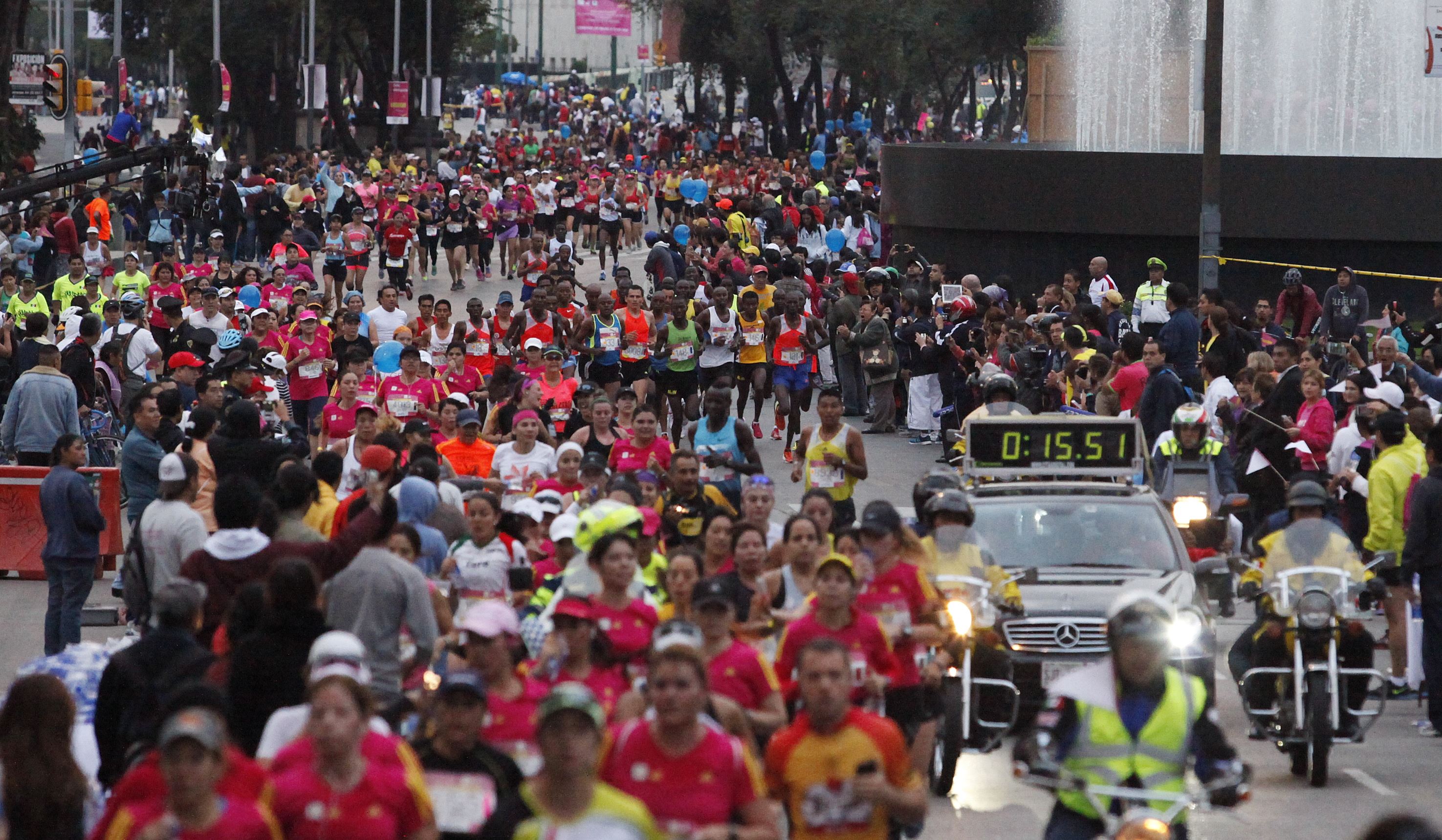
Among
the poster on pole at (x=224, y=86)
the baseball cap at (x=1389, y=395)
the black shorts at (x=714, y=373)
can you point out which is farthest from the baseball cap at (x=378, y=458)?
the poster on pole at (x=224, y=86)

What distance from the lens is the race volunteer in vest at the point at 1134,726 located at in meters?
6.46

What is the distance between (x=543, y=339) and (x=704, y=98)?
67.3 meters

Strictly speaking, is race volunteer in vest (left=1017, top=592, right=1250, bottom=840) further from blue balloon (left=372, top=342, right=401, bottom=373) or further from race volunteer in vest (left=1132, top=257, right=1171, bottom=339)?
race volunteer in vest (left=1132, top=257, right=1171, bottom=339)

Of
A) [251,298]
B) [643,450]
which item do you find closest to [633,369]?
[251,298]

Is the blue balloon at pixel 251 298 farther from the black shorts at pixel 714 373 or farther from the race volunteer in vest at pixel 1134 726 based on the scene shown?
the race volunteer in vest at pixel 1134 726

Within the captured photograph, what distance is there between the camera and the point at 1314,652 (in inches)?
392

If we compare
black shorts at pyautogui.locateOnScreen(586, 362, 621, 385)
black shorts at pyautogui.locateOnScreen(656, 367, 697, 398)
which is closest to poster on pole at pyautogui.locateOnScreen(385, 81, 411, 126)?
black shorts at pyautogui.locateOnScreen(656, 367, 697, 398)

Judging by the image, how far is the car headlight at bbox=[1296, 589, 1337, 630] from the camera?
32.2ft

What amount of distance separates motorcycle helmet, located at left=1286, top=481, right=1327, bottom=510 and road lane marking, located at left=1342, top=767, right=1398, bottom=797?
1395 mm

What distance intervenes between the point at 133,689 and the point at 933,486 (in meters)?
5.51

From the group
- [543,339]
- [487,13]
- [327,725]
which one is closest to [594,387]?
[543,339]

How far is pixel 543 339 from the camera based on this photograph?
739 inches

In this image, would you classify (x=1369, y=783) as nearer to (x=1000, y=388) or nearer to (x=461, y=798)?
(x=1000, y=388)

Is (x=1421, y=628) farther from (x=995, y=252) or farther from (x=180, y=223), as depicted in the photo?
(x=180, y=223)
